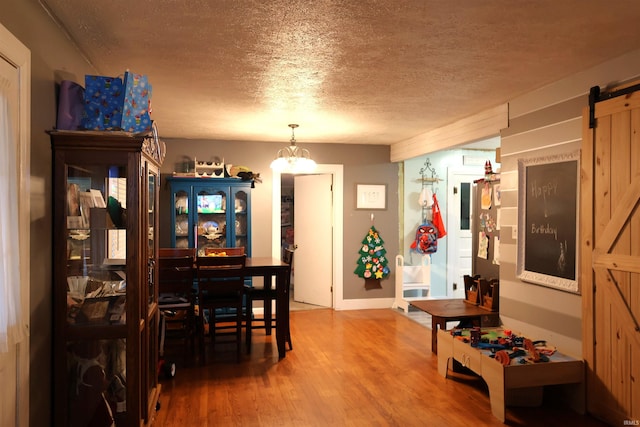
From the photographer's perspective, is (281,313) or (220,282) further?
(281,313)

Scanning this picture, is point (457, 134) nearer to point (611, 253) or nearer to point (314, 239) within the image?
point (611, 253)

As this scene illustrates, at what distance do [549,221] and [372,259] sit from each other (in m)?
3.23

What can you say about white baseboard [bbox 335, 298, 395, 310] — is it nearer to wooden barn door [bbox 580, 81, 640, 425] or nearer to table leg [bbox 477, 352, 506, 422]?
table leg [bbox 477, 352, 506, 422]

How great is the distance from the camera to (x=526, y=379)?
3072 millimetres

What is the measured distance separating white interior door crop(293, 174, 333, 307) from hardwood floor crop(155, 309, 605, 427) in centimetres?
165

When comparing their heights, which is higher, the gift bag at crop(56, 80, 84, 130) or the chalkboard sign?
the gift bag at crop(56, 80, 84, 130)

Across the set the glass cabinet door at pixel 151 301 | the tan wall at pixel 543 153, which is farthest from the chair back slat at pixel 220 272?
the tan wall at pixel 543 153

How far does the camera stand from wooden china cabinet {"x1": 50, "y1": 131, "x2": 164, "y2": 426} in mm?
2250

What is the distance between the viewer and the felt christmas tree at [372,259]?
651cm

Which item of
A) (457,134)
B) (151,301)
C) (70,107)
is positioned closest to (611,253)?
(457,134)

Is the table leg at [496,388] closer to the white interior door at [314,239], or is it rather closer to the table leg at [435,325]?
the table leg at [435,325]

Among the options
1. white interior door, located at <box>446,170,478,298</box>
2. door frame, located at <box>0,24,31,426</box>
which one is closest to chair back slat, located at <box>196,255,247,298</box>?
door frame, located at <box>0,24,31,426</box>

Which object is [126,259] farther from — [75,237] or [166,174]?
[166,174]

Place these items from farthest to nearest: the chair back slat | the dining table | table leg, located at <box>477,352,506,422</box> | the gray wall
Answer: the gray wall
the dining table
the chair back slat
table leg, located at <box>477,352,506,422</box>
